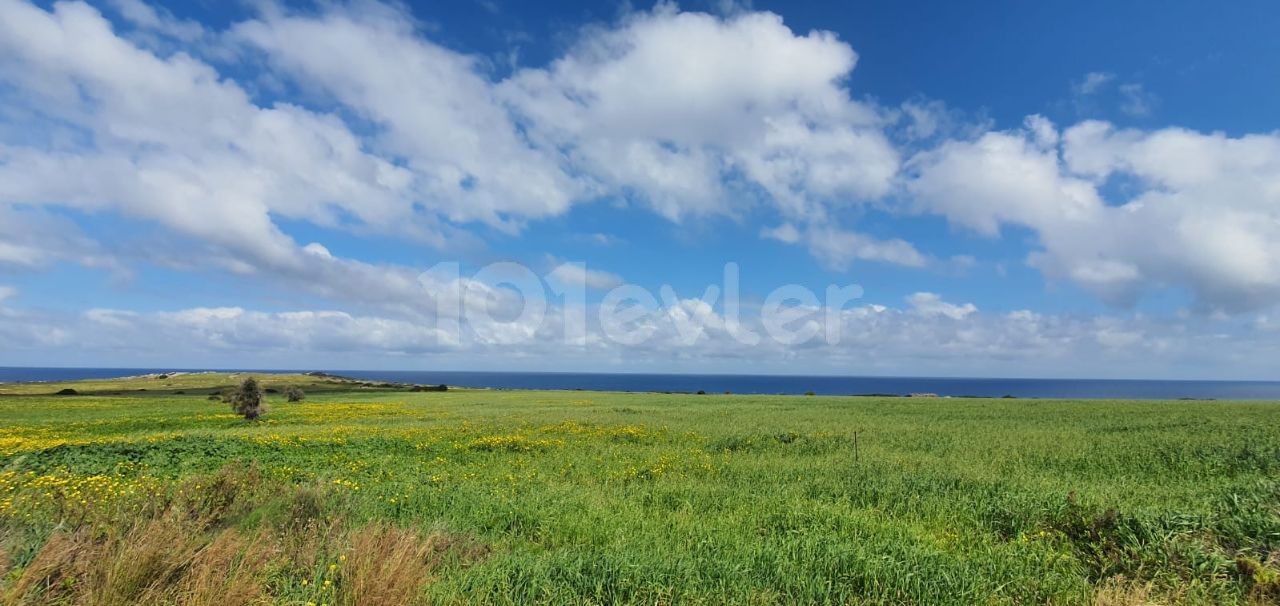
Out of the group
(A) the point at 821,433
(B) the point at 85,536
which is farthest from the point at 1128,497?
(B) the point at 85,536

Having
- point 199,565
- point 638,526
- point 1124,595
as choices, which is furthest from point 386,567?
point 1124,595

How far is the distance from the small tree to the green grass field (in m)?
20.3

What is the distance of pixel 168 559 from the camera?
17.2 ft

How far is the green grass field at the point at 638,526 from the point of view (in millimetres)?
5609

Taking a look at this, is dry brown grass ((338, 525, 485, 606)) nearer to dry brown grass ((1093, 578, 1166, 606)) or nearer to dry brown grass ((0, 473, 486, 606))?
dry brown grass ((0, 473, 486, 606))

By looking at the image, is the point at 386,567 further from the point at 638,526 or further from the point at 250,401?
the point at 250,401

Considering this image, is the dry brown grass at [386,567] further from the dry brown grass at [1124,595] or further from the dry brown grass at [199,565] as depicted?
the dry brown grass at [1124,595]

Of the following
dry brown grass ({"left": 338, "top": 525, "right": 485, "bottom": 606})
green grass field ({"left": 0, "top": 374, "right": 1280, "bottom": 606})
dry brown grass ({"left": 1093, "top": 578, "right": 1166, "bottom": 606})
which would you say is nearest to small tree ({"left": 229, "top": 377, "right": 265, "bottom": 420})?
green grass field ({"left": 0, "top": 374, "right": 1280, "bottom": 606})

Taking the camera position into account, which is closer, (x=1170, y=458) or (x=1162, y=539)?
(x=1162, y=539)

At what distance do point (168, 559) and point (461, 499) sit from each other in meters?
5.40

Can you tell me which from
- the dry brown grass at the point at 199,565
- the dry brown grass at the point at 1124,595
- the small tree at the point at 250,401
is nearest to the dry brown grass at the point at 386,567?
the dry brown grass at the point at 199,565

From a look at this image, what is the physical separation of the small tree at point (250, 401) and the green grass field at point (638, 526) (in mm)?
20265

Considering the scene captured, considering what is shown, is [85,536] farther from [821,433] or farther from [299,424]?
[299,424]

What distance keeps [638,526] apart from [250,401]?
37173mm
